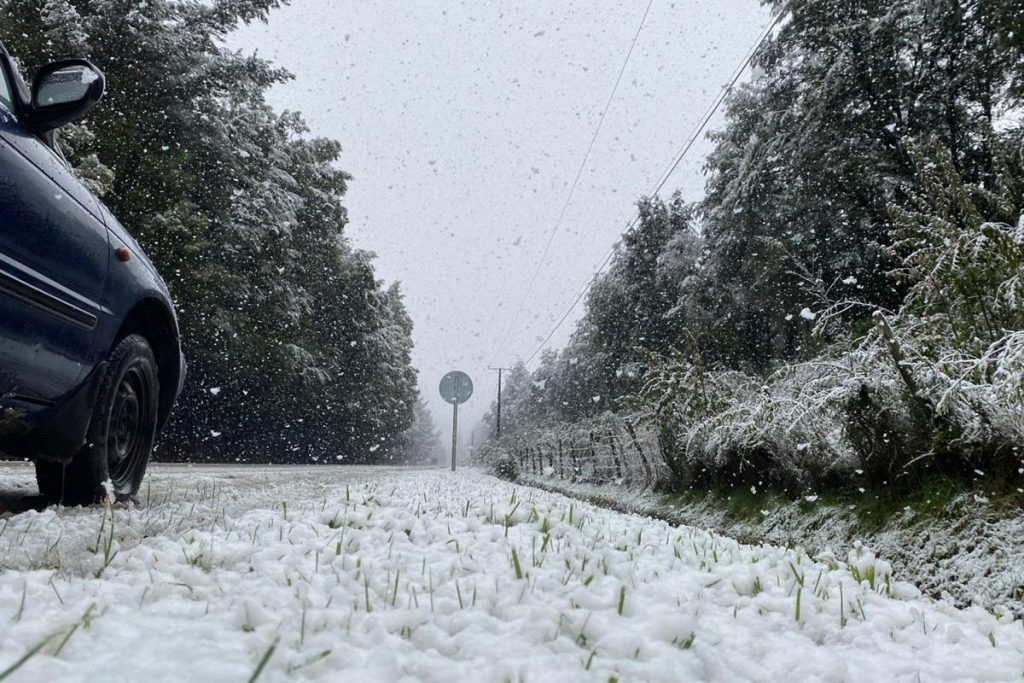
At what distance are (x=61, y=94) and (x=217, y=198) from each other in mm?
16794

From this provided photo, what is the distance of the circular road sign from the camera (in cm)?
1981

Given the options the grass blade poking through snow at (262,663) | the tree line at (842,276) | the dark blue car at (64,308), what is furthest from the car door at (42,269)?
the tree line at (842,276)

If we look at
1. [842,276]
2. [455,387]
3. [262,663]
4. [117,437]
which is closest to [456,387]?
[455,387]

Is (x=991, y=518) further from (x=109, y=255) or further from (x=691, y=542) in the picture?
(x=109, y=255)

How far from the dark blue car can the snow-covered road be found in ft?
1.64

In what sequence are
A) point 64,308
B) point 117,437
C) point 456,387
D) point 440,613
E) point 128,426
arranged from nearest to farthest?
point 440,613, point 64,308, point 117,437, point 128,426, point 456,387

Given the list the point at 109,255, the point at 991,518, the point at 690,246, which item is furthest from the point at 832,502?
Answer: the point at 690,246

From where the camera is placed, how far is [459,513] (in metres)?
3.70

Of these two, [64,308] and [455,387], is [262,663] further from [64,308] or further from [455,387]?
[455,387]

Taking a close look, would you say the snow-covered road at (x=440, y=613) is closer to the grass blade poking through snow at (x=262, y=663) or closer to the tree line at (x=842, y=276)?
the grass blade poking through snow at (x=262, y=663)

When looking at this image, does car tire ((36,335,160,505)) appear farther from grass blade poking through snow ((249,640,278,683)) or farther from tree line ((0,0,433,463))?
tree line ((0,0,433,463))

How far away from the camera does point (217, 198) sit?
59.9 feet

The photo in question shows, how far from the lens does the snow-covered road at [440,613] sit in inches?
50.9

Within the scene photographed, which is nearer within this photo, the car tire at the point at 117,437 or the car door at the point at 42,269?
the car door at the point at 42,269
